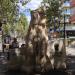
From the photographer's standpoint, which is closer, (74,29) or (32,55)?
(32,55)

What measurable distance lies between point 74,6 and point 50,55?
63.9 m

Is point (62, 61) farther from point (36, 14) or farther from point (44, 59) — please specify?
point (36, 14)

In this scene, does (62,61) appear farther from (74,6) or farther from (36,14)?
(74,6)

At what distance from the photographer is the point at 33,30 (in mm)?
15406

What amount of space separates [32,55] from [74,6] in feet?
211

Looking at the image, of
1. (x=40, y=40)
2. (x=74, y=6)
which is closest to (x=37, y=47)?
(x=40, y=40)

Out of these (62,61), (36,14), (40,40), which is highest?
(36,14)

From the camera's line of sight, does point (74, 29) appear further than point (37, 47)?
Yes

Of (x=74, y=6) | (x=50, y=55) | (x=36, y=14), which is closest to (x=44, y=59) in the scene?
(x=50, y=55)

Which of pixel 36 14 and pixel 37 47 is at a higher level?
pixel 36 14

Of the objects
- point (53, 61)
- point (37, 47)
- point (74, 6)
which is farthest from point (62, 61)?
point (74, 6)

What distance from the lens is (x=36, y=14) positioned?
51.0 ft

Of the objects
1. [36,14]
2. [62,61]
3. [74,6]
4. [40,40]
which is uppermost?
[74,6]

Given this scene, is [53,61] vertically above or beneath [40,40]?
beneath
